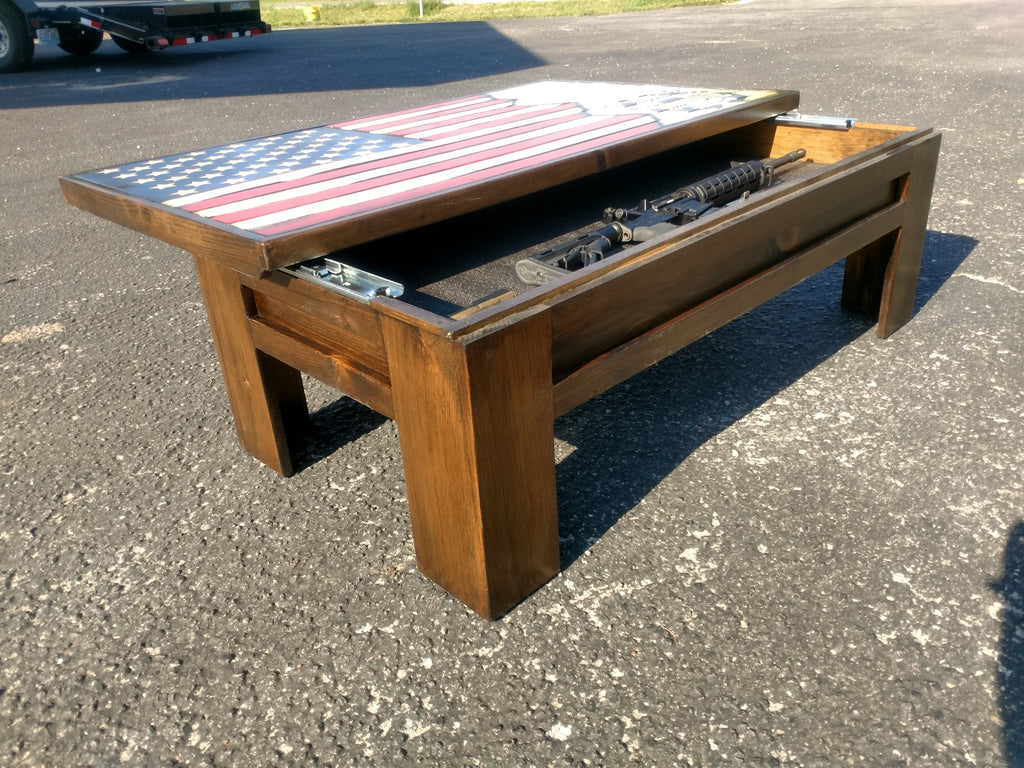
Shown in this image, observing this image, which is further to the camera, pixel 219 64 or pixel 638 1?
pixel 638 1

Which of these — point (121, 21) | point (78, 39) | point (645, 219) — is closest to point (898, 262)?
point (645, 219)

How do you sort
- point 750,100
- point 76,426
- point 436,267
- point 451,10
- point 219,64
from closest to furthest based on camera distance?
1. point 436,267
2. point 76,426
3. point 750,100
4. point 219,64
5. point 451,10

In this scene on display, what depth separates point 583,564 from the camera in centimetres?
179

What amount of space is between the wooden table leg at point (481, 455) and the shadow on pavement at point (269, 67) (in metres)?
6.65

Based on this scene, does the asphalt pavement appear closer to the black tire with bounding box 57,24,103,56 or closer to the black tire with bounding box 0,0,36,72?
the black tire with bounding box 0,0,36,72

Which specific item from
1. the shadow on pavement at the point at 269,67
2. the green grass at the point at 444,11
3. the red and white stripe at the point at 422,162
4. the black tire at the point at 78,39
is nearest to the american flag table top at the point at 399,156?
the red and white stripe at the point at 422,162

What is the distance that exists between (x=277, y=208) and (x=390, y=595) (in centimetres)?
81

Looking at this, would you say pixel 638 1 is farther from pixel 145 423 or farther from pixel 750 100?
pixel 145 423

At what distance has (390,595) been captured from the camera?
1738mm

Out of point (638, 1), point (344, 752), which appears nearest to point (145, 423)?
point (344, 752)

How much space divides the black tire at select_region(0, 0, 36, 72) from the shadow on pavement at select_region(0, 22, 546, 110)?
181 millimetres

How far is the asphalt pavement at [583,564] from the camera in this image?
143cm

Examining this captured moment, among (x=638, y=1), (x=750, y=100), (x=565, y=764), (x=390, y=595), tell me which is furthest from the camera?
(x=638, y=1)

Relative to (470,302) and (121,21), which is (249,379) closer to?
(470,302)
